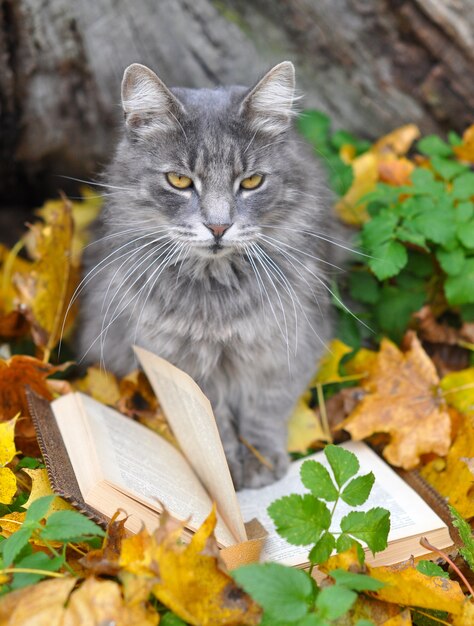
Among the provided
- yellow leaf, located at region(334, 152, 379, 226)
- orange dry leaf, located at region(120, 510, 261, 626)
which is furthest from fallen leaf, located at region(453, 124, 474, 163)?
orange dry leaf, located at region(120, 510, 261, 626)

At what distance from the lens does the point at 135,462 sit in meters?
1.45

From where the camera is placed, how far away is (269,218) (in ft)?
5.15

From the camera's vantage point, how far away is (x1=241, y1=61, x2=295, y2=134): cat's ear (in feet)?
4.88

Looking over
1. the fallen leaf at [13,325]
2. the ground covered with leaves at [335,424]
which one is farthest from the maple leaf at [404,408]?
the fallen leaf at [13,325]

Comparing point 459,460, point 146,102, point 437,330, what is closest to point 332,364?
point 437,330

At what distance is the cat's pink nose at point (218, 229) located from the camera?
141 cm

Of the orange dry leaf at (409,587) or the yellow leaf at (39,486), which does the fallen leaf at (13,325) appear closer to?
the yellow leaf at (39,486)

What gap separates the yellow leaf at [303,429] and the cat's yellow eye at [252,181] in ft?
2.15

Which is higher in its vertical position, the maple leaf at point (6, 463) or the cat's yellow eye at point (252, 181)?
the cat's yellow eye at point (252, 181)

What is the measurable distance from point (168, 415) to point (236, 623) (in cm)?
67

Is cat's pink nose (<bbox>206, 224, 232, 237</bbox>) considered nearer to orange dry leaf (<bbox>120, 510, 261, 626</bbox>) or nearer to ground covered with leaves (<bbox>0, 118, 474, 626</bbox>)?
ground covered with leaves (<bbox>0, 118, 474, 626</bbox>)

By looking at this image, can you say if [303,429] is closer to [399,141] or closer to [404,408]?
[404,408]

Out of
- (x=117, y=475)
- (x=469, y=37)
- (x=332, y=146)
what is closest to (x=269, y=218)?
(x=117, y=475)

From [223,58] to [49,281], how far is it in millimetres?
946
